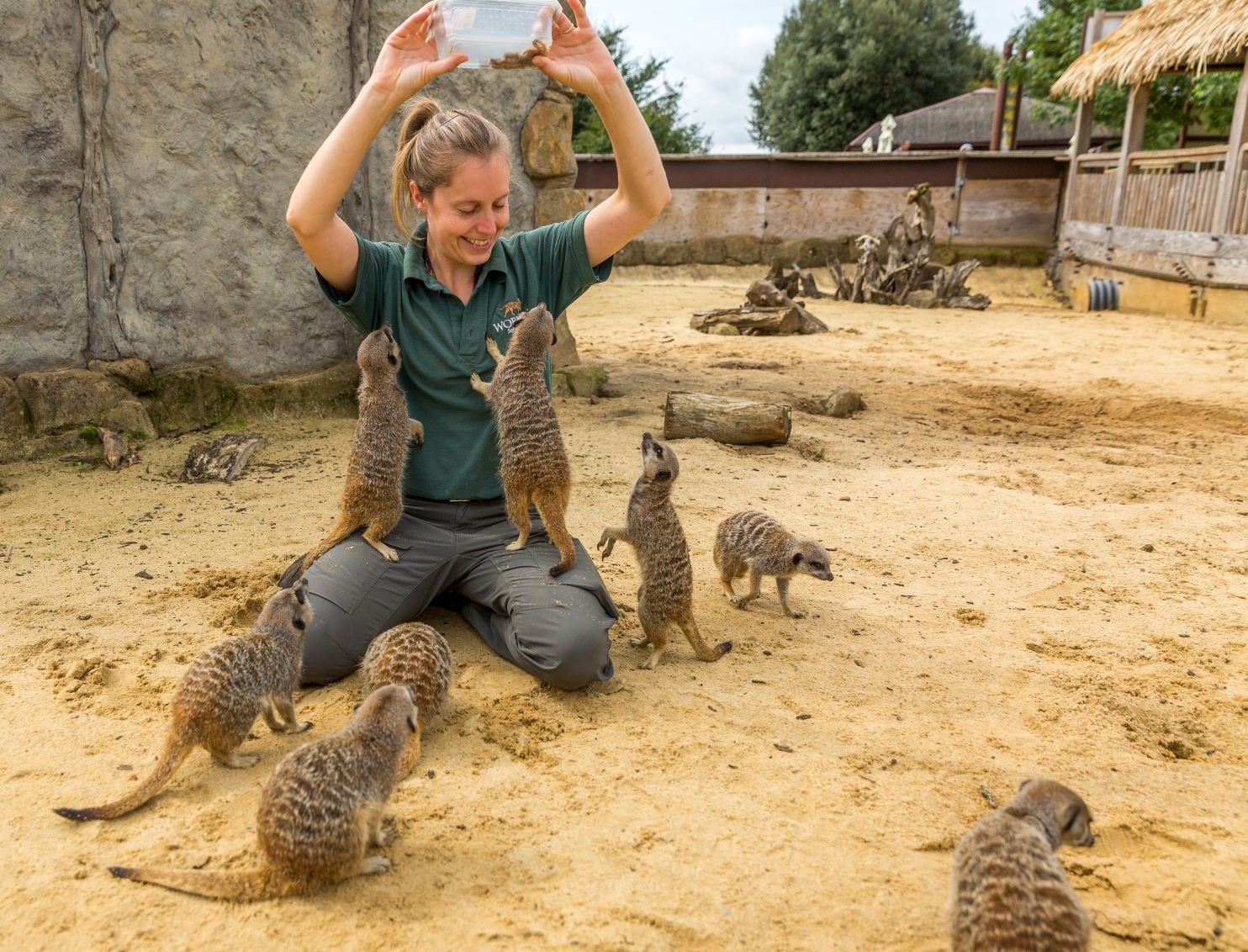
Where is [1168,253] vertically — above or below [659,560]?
above

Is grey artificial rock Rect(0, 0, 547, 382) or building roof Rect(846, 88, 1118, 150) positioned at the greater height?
building roof Rect(846, 88, 1118, 150)

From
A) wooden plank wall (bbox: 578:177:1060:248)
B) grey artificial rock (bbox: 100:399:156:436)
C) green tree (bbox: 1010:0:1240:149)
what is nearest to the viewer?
grey artificial rock (bbox: 100:399:156:436)

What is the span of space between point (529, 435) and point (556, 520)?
32cm

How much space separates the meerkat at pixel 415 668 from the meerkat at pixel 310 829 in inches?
15.0

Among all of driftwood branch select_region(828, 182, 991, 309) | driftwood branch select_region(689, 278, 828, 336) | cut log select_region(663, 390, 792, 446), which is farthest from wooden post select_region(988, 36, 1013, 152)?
cut log select_region(663, 390, 792, 446)

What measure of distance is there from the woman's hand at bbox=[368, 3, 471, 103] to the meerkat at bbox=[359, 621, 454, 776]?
1.64m

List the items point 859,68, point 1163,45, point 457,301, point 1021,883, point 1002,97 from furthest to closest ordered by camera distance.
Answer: point 859,68 → point 1002,97 → point 1163,45 → point 457,301 → point 1021,883

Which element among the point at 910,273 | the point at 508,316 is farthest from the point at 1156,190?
the point at 508,316

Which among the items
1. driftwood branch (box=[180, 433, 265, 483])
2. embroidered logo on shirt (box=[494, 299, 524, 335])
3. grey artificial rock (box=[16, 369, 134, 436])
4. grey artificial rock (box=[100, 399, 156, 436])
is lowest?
driftwood branch (box=[180, 433, 265, 483])

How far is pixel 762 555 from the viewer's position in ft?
12.4

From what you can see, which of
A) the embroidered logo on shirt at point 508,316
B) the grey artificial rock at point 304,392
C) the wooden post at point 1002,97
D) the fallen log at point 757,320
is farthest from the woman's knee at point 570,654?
the wooden post at point 1002,97

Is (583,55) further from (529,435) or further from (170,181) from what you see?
(170,181)

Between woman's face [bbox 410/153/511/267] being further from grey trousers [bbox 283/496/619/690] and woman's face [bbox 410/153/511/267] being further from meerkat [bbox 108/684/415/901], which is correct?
meerkat [bbox 108/684/415/901]

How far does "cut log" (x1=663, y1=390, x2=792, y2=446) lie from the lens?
596cm
